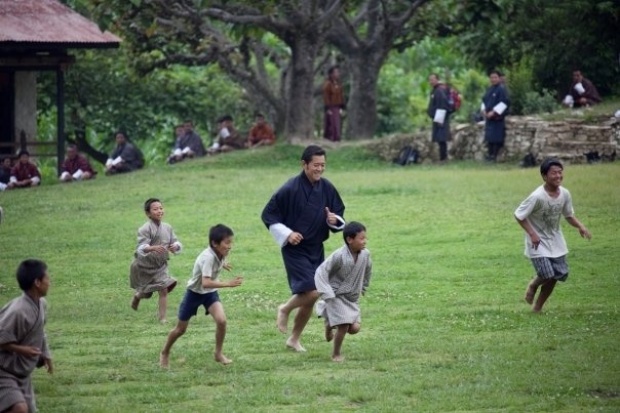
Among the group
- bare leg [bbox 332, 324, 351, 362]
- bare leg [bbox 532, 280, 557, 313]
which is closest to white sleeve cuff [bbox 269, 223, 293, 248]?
bare leg [bbox 332, 324, 351, 362]

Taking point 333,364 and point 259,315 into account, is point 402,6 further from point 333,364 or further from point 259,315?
point 333,364

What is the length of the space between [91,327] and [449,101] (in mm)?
16535

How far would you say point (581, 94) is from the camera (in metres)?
29.4

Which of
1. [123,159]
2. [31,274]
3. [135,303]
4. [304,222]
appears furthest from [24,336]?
[123,159]

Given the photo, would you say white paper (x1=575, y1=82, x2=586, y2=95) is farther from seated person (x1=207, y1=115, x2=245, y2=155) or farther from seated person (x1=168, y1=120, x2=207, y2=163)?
seated person (x1=168, y1=120, x2=207, y2=163)

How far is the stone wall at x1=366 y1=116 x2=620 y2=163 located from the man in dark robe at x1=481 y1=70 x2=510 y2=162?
298 mm

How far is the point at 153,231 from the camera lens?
14547mm

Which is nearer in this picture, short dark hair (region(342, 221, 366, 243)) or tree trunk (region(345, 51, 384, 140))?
short dark hair (region(342, 221, 366, 243))

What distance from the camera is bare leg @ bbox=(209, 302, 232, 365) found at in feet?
38.1

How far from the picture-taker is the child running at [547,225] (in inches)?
546

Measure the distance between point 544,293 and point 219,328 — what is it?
4.05 m

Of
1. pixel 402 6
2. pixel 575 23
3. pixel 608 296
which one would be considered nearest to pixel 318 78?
pixel 402 6

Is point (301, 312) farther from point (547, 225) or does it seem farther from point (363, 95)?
point (363, 95)

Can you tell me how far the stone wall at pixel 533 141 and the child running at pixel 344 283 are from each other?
1624 cm
